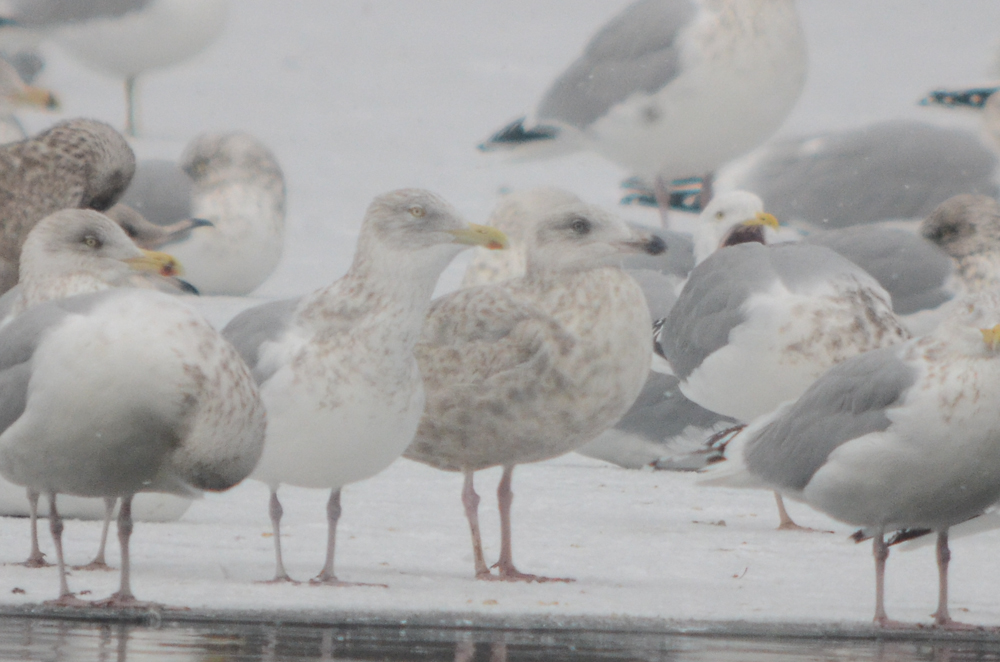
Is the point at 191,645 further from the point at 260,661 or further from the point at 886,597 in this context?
the point at 886,597

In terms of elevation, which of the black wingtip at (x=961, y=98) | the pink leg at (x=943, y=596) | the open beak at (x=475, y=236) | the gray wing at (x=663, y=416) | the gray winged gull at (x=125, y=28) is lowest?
the gray wing at (x=663, y=416)

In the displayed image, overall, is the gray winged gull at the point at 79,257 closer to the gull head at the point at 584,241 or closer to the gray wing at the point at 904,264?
the gull head at the point at 584,241

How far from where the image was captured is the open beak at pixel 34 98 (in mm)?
8328

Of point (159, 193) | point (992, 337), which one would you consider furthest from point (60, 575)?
point (159, 193)

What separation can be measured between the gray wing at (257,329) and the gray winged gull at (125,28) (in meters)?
8.03

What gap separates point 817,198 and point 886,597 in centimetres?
571

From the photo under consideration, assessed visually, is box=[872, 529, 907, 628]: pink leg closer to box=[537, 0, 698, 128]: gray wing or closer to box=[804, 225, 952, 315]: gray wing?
box=[804, 225, 952, 315]: gray wing

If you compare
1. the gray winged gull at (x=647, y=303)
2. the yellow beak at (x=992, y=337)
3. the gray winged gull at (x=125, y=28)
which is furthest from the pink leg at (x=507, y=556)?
the gray winged gull at (x=125, y=28)

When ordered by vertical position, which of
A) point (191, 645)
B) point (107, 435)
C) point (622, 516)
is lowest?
point (622, 516)

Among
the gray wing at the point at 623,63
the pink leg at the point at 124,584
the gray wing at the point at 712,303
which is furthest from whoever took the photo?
the gray wing at the point at 623,63

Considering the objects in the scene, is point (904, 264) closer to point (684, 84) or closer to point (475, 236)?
point (684, 84)

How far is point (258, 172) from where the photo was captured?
9.38 metres

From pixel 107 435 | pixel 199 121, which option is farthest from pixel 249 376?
pixel 199 121

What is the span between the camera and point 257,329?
14.4 ft
